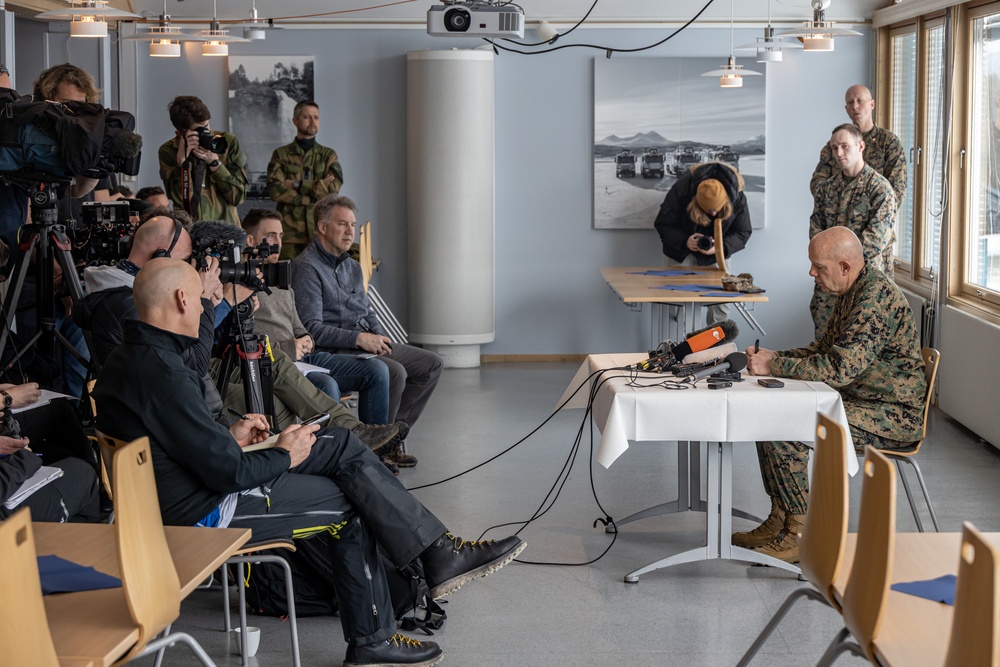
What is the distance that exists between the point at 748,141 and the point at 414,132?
7.96ft

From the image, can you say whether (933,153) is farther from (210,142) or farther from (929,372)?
(210,142)

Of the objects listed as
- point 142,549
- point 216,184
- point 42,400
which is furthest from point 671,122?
point 142,549

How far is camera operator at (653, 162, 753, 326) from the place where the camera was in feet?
24.9

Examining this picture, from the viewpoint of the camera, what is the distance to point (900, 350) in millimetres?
4121

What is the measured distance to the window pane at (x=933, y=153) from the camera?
7.02 meters

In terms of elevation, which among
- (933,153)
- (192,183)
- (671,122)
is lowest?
(192,183)

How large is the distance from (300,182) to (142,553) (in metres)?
5.81

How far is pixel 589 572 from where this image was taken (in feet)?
13.7

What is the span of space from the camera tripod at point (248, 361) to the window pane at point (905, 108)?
4877 millimetres

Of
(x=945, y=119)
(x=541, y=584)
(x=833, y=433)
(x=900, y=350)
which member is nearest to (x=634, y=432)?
(x=541, y=584)

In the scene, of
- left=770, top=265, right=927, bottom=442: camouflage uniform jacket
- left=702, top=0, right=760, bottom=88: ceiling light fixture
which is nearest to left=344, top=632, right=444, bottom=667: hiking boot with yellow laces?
left=770, top=265, right=927, bottom=442: camouflage uniform jacket

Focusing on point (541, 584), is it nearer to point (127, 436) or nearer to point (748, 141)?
point (127, 436)

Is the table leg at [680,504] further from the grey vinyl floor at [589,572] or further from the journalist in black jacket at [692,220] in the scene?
the journalist in black jacket at [692,220]

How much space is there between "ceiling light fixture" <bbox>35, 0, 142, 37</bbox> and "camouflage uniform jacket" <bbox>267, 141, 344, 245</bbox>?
2338mm
